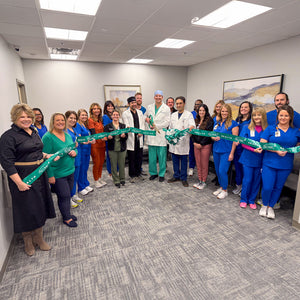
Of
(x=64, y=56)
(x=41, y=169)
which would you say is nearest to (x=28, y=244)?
(x=41, y=169)

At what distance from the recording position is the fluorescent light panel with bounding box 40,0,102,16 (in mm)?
2584

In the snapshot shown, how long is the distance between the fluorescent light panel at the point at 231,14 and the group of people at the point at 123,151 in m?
1.28

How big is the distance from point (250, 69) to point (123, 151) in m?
3.92

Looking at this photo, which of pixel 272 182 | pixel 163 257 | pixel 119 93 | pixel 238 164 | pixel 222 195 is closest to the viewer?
pixel 163 257

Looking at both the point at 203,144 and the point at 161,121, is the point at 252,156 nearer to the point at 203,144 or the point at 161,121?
the point at 203,144

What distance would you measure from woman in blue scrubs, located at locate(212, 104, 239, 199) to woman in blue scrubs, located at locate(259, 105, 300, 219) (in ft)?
1.76

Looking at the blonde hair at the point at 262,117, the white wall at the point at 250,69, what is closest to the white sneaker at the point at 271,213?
the blonde hair at the point at 262,117

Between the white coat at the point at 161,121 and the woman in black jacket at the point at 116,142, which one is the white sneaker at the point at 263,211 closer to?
the white coat at the point at 161,121

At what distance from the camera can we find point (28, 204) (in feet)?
6.65

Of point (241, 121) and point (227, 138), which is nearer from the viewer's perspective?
point (227, 138)

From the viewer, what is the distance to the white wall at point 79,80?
6.08 m

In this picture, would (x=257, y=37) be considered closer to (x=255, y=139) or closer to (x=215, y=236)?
(x=255, y=139)

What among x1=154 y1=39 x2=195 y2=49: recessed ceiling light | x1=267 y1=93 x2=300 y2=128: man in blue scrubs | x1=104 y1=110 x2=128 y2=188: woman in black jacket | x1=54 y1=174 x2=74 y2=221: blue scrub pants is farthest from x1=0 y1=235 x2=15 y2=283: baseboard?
x1=154 y1=39 x2=195 y2=49: recessed ceiling light

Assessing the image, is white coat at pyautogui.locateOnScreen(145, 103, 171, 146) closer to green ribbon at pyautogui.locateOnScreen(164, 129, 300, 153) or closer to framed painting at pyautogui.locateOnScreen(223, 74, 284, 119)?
green ribbon at pyautogui.locateOnScreen(164, 129, 300, 153)
